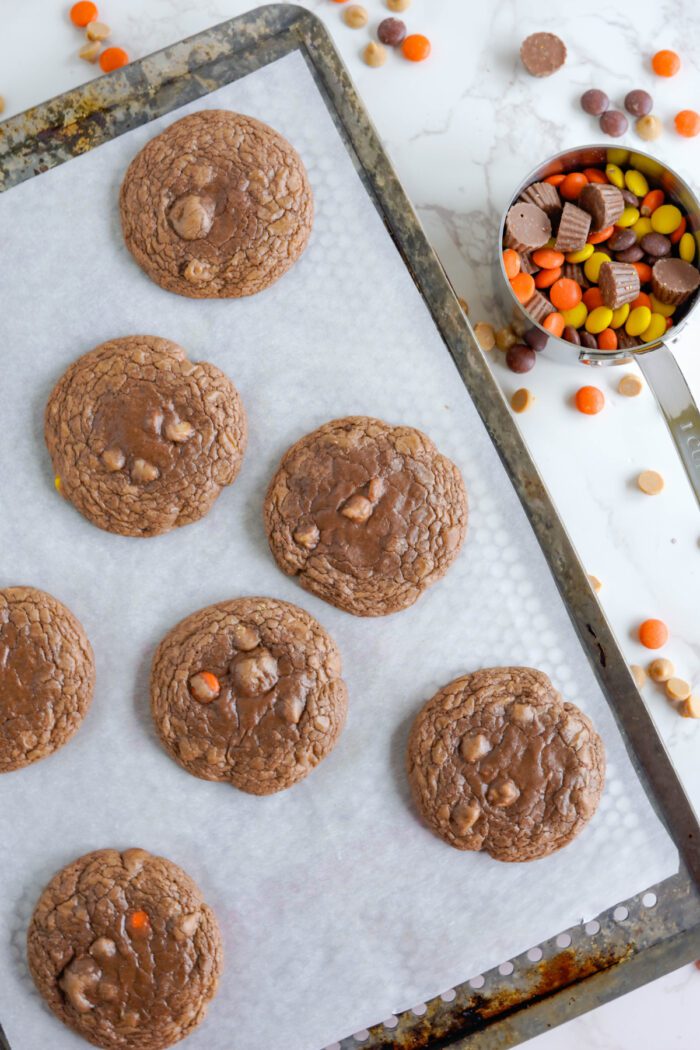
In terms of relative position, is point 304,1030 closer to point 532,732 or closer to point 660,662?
point 532,732

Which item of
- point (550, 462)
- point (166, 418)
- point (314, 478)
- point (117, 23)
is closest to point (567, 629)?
point (550, 462)

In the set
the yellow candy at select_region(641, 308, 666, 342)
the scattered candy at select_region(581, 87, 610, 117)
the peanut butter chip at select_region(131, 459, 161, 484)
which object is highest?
the scattered candy at select_region(581, 87, 610, 117)

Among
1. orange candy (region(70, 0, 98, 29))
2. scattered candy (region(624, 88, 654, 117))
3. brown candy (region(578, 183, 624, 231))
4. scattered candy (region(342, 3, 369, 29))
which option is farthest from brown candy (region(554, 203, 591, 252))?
orange candy (region(70, 0, 98, 29))

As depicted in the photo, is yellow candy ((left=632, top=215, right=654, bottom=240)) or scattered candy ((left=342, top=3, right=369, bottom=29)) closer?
yellow candy ((left=632, top=215, right=654, bottom=240))

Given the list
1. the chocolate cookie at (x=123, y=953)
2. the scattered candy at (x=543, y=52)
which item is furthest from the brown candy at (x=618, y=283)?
the chocolate cookie at (x=123, y=953)

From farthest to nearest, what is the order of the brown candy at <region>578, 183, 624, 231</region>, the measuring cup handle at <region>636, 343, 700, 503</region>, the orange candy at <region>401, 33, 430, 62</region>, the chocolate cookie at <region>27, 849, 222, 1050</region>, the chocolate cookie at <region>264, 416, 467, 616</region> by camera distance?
the orange candy at <region>401, 33, 430, 62</region> → the measuring cup handle at <region>636, 343, 700, 503</region> → the brown candy at <region>578, 183, 624, 231</region> → the chocolate cookie at <region>264, 416, 467, 616</region> → the chocolate cookie at <region>27, 849, 222, 1050</region>

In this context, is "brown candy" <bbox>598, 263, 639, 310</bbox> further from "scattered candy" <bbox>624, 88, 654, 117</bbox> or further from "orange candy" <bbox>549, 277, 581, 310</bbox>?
"scattered candy" <bbox>624, 88, 654, 117</bbox>

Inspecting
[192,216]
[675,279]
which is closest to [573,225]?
[675,279]

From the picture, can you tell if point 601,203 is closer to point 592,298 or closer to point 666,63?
point 592,298
